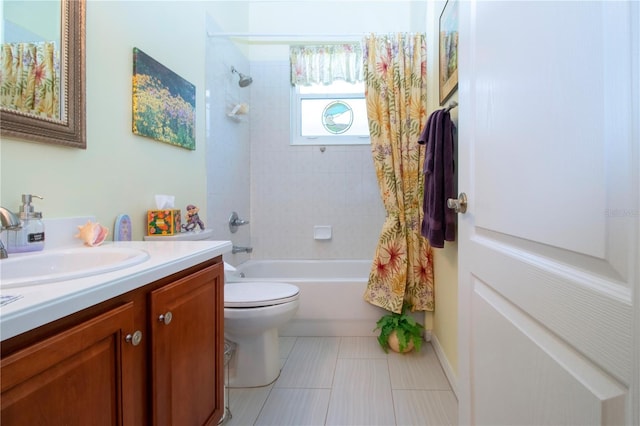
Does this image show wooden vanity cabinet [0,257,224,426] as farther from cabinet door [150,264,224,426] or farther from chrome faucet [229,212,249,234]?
chrome faucet [229,212,249,234]

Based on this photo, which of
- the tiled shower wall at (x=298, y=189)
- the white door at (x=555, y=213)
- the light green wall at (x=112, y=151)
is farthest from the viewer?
the tiled shower wall at (x=298, y=189)

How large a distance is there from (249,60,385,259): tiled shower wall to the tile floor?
3.56 ft

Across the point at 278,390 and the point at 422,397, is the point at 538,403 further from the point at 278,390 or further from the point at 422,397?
the point at 278,390

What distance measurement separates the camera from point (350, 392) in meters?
1.56

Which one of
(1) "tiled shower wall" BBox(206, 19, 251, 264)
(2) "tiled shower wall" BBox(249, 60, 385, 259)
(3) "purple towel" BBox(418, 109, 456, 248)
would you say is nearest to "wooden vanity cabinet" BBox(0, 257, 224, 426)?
(3) "purple towel" BBox(418, 109, 456, 248)

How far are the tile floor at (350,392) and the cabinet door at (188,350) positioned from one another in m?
0.47

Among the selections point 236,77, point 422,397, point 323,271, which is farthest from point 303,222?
point 422,397

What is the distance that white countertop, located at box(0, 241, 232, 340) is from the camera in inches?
17.3

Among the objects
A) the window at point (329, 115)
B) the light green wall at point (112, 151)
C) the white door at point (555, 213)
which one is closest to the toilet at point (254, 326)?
the light green wall at point (112, 151)

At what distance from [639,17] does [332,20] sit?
9.50 feet

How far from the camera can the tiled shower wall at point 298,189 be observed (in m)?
2.89

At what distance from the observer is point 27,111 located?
0.90 m

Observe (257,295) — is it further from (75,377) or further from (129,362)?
(75,377)

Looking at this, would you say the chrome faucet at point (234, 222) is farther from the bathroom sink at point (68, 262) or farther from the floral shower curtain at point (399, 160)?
the bathroom sink at point (68, 262)
